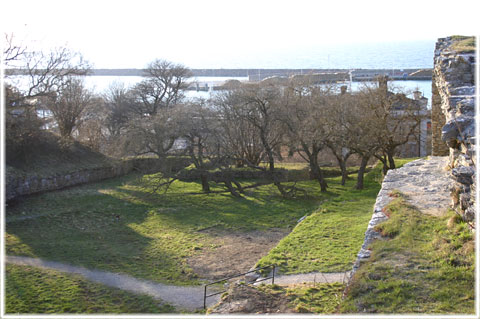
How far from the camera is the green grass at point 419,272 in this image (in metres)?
5.75

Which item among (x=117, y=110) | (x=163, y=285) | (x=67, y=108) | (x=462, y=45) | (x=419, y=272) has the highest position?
(x=462, y=45)

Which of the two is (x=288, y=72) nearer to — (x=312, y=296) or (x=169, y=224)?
(x=169, y=224)

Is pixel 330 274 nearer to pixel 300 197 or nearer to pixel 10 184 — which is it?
pixel 300 197

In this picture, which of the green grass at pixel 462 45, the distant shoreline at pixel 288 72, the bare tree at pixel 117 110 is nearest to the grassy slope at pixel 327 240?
the green grass at pixel 462 45

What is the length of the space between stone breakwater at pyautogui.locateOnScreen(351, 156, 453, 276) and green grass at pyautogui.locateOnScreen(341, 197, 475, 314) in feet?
0.86

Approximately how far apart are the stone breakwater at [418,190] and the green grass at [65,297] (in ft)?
12.3

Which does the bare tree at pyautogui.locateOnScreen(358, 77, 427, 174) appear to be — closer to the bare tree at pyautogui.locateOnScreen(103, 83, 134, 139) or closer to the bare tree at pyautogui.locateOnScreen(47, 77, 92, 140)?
the bare tree at pyautogui.locateOnScreen(47, 77, 92, 140)

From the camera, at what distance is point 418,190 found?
30.8 ft

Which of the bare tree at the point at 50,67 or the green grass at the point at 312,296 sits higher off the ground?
the bare tree at the point at 50,67

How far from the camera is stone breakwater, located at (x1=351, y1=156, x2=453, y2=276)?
782 centimetres

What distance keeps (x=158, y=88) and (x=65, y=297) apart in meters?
26.7

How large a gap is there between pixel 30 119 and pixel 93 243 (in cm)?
1248

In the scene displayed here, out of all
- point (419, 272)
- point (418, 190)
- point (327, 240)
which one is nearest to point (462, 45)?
point (418, 190)

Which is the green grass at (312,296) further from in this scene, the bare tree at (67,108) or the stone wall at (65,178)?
the bare tree at (67,108)
